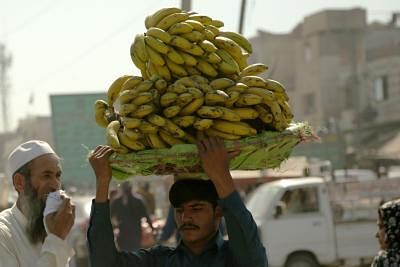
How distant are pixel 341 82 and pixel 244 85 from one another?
55.3 metres

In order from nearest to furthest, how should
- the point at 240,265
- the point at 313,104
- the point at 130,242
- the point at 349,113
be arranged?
the point at 240,265 → the point at 130,242 → the point at 349,113 → the point at 313,104

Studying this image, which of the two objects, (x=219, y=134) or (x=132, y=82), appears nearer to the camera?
(x=219, y=134)

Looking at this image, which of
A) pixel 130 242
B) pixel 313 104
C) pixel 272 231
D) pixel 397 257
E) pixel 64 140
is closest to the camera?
pixel 397 257

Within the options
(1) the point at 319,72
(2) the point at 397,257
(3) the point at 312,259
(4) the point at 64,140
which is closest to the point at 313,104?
(1) the point at 319,72

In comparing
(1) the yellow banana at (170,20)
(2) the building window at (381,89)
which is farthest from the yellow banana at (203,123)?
(2) the building window at (381,89)

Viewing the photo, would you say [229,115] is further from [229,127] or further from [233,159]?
[233,159]

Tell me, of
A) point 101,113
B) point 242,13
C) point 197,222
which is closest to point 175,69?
point 101,113

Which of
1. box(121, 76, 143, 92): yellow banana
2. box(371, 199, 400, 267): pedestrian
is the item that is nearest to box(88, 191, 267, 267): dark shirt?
box(121, 76, 143, 92): yellow banana

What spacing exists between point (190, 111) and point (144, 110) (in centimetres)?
19

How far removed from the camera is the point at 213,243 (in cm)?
448

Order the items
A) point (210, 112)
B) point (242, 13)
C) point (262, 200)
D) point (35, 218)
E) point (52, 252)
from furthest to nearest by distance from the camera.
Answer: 1. point (242, 13)
2. point (262, 200)
3. point (35, 218)
4. point (52, 252)
5. point (210, 112)

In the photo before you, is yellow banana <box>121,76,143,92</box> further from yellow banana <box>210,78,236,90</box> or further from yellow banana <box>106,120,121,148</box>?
yellow banana <box>210,78,236,90</box>

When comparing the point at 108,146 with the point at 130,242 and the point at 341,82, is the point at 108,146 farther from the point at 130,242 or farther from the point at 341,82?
the point at 341,82

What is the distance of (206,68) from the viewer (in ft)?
14.2
